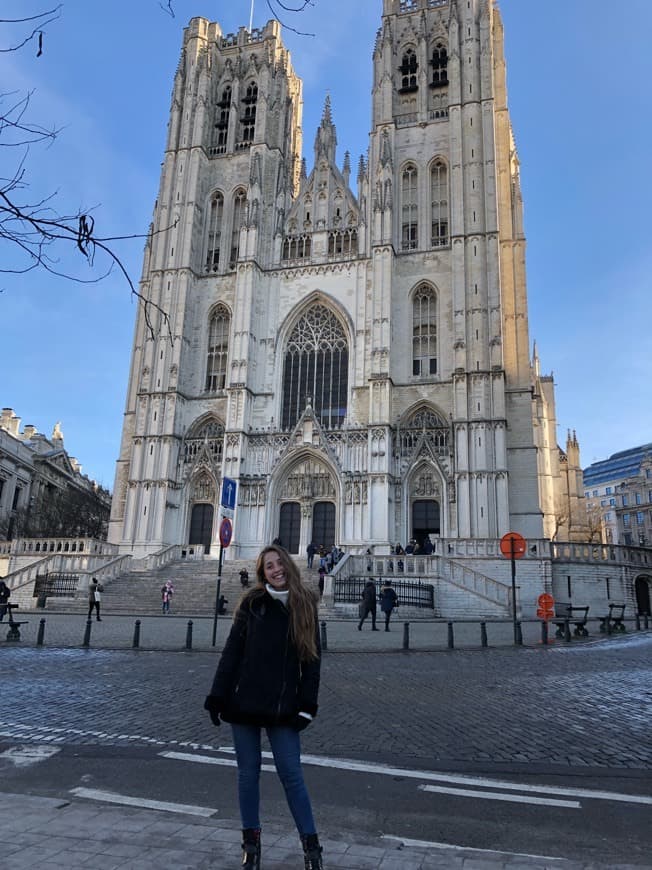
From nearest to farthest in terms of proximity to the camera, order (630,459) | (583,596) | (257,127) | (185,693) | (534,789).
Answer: (534,789) → (185,693) → (583,596) → (257,127) → (630,459)

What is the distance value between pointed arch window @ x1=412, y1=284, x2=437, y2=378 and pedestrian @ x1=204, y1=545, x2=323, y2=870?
32.8 m

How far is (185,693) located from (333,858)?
554 cm

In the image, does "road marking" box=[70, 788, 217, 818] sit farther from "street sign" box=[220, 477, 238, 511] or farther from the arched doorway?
the arched doorway

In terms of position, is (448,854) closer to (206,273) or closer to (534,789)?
(534,789)

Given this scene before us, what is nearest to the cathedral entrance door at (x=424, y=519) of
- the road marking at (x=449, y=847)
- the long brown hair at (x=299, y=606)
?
the road marking at (x=449, y=847)

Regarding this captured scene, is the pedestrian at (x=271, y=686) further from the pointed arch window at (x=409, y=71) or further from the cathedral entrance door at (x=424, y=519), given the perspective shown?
the pointed arch window at (x=409, y=71)

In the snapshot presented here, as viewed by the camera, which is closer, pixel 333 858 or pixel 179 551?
pixel 333 858

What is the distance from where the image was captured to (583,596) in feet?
90.5

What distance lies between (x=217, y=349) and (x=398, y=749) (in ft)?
117

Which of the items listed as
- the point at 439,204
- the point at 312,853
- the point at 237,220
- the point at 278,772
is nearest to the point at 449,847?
the point at 312,853

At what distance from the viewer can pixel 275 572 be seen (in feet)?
12.1

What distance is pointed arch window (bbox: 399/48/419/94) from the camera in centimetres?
4212

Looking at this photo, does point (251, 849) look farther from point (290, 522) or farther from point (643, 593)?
point (290, 522)

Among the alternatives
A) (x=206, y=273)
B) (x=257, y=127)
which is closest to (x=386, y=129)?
(x=257, y=127)
